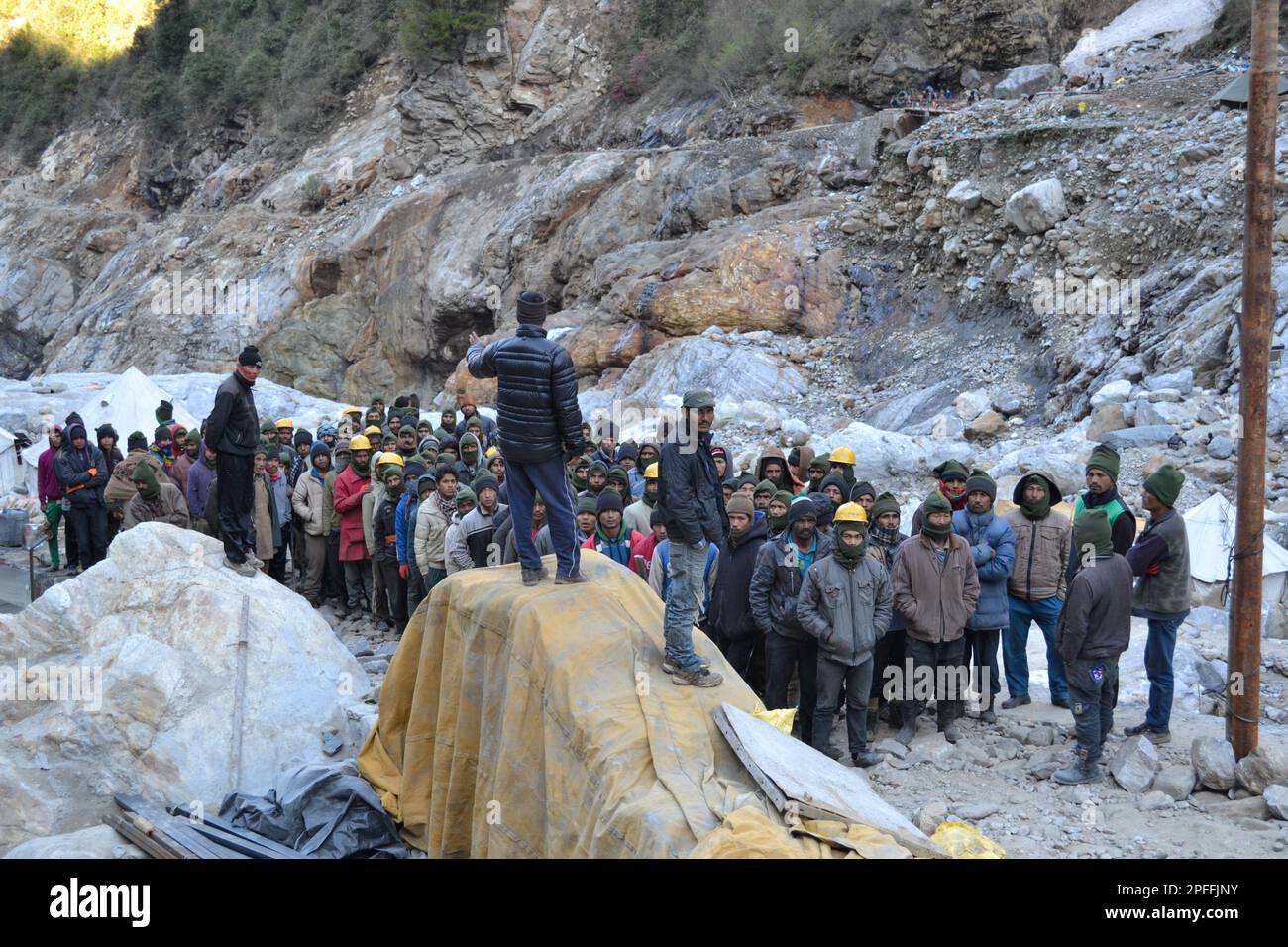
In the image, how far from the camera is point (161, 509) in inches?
463

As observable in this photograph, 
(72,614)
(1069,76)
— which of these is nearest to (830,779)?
(72,614)

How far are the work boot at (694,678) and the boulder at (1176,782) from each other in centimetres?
294

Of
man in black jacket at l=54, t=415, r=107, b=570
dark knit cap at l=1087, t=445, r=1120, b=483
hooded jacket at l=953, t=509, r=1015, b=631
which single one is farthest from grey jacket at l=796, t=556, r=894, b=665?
man in black jacket at l=54, t=415, r=107, b=570

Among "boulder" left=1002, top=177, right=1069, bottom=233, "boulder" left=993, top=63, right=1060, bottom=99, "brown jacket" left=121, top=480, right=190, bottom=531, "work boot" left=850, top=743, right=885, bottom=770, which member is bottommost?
"work boot" left=850, top=743, right=885, bottom=770

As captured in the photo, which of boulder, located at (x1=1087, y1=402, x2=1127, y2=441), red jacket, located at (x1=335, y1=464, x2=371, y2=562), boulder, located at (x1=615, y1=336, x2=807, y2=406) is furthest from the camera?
boulder, located at (x1=615, y1=336, x2=807, y2=406)

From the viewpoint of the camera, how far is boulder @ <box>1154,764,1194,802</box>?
6.81 m

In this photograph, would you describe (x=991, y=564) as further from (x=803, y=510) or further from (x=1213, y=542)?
Answer: (x=1213, y=542)

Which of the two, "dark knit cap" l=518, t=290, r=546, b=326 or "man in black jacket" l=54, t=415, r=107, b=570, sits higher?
"dark knit cap" l=518, t=290, r=546, b=326

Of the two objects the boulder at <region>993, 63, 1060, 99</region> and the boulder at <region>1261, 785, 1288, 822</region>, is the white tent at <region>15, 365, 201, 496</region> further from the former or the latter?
the boulder at <region>993, 63, 1060, 99</region>

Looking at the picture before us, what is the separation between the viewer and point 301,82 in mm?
39688

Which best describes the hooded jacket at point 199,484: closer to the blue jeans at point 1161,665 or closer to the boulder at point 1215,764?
the blue jeans at point 1161,665

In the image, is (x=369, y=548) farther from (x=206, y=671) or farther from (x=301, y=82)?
(x=301, y=82)

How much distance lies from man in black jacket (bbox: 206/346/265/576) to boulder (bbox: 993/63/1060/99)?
67.6 feet

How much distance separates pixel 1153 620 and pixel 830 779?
317cm
